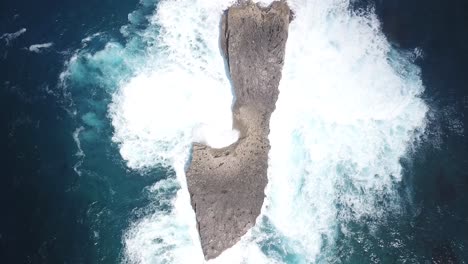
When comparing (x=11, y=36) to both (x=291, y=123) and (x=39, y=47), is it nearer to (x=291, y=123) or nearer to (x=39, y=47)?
(x=39, y=47)

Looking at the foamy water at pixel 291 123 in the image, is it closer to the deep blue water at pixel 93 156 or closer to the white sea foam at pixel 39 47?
the deep blue water at pixel 93 156

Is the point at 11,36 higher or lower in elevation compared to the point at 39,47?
higher

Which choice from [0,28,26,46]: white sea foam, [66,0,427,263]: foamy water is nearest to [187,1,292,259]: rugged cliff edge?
[66,0,427,263]: foamy water

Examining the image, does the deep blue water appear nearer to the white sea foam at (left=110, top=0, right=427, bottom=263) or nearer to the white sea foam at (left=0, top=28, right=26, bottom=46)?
the white sea foam at (left=0, top=28, right=26, bottom=46)

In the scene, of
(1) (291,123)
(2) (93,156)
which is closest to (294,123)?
(1) (291,123)

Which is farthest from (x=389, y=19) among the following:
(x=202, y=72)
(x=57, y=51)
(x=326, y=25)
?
(x=57, y=51)

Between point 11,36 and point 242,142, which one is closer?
point 242,142
